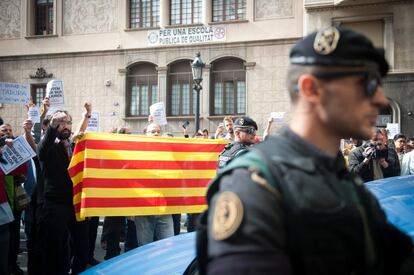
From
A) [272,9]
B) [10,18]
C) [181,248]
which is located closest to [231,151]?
[181,248]

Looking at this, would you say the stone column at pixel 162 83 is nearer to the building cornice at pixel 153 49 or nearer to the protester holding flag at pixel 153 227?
the building cornice at pixel 153 49

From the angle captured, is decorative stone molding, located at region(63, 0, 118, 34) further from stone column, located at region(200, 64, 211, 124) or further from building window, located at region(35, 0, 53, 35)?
stone column, located at region(200, 64, 211, 124)

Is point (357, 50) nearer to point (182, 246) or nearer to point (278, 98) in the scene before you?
point (182, 246)

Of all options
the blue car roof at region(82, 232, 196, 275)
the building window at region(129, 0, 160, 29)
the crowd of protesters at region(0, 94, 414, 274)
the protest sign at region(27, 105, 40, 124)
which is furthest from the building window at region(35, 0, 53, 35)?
the blue car roof at region(82, 232, 196, 275)

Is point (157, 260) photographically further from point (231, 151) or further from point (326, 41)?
point (231, 151)

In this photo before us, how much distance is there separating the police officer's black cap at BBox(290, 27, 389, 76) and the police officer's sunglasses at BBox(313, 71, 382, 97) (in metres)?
0.03

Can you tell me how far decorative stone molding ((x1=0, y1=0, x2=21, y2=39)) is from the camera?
80.1 feet

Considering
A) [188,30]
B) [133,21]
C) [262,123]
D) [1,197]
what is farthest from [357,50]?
[133,21]

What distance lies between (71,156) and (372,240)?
4.97 metres

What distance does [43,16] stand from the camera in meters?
24.6

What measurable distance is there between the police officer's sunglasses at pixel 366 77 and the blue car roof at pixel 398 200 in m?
1.07

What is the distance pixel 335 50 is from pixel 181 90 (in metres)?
21.2

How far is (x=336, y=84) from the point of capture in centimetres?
151

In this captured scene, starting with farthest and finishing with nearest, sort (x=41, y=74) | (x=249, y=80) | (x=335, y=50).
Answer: (x=41, y=74)
(x=249, y=80)
(x=335, y=50)
